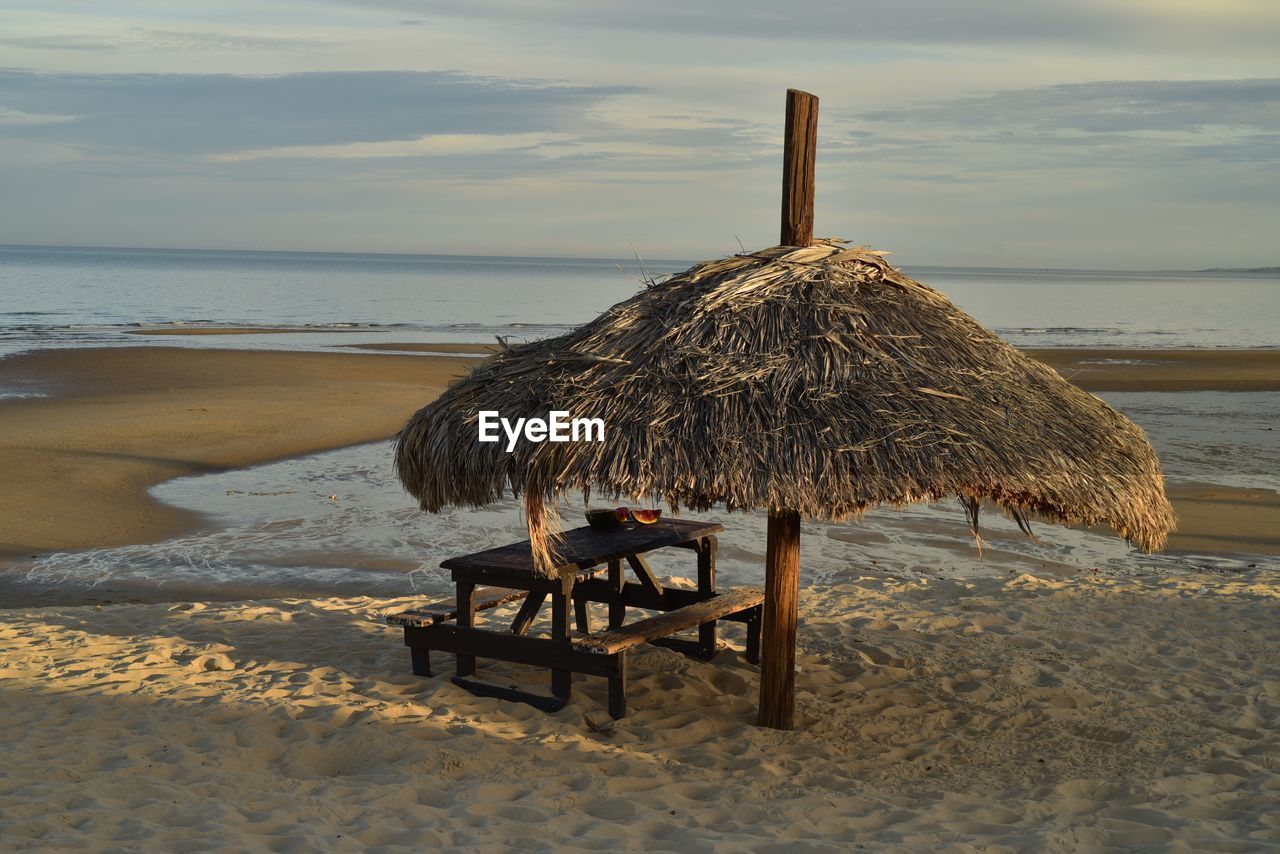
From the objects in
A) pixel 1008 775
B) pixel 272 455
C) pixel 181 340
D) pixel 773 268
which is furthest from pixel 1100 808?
pixel 181 340

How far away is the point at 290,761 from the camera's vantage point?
16.8 ft

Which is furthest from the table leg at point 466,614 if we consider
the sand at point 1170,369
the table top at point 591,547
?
the sand at point 1170,369

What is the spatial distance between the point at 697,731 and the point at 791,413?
1.82m

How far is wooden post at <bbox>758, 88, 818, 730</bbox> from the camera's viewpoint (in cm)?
535

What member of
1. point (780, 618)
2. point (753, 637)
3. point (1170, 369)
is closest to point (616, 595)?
point (753, 637)

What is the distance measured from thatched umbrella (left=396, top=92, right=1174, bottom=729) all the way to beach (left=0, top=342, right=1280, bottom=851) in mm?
840

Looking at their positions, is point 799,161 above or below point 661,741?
above

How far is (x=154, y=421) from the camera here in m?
16.3

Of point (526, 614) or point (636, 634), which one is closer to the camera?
point (636, 634)

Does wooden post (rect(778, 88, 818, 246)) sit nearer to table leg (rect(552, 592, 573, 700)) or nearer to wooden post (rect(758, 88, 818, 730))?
→ wooden post (rect(758, 88, 818, 730))

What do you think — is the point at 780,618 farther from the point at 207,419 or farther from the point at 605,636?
the point at 207,419

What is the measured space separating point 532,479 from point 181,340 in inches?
1142

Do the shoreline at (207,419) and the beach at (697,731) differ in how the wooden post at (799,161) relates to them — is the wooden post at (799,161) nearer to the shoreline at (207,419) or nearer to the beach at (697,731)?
the shoreline at (207,419)

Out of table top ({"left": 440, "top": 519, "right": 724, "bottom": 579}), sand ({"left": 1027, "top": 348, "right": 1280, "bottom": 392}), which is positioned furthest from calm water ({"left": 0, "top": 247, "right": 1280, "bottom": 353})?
table top ({"left": 440, "top": 519, "right": 724, "bottom": 579})
